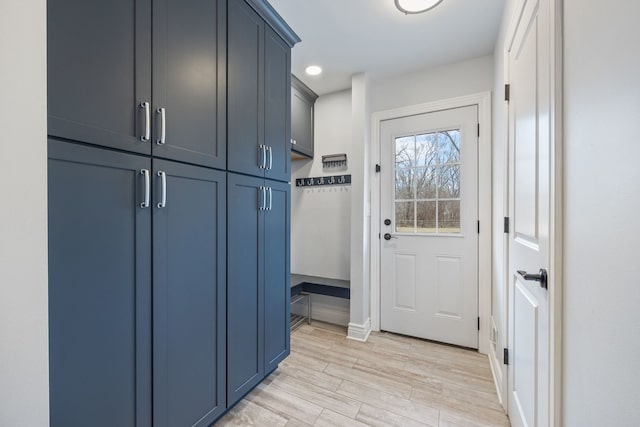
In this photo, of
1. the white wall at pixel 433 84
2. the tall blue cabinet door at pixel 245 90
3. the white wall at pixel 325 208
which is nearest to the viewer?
the tall blue cabinet door at pixel 245 90

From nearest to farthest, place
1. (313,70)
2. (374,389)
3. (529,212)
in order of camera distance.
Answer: (529,212) < (374,389) < (313,70)

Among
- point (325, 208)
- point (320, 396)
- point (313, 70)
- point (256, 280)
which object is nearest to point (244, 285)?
point (256, 280)

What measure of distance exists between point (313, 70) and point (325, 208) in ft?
4.45

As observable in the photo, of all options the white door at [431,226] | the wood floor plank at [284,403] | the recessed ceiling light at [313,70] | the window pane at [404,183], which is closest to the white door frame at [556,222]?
the wood floor plank at [284,403]

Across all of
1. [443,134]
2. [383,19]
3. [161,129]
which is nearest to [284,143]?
[161,129]

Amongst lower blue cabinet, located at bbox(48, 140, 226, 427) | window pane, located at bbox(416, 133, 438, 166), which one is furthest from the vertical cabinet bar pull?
window pane, located at bbox(416, 133, 438, 166)

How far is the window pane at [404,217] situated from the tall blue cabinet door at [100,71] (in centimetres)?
207

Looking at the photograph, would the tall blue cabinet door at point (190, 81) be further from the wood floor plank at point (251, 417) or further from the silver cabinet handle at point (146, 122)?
the wood floor plank at point (251, 417)

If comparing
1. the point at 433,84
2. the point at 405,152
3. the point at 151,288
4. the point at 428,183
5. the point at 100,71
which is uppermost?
the point at 433,84

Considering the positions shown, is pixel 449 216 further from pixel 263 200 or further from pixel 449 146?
pixel 263 200

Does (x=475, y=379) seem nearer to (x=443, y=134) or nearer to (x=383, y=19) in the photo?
(x=443, y=134)

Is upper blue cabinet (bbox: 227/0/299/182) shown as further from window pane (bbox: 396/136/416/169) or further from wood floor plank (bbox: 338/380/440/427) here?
wood floor plank (bbox: 338/380/440/427)

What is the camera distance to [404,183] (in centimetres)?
250

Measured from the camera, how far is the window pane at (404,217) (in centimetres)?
247
